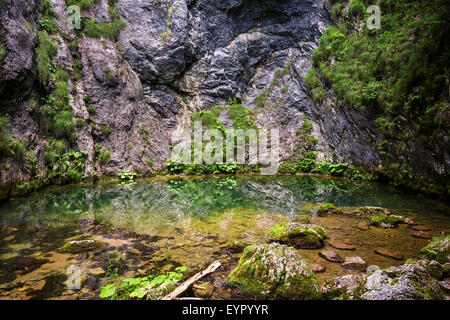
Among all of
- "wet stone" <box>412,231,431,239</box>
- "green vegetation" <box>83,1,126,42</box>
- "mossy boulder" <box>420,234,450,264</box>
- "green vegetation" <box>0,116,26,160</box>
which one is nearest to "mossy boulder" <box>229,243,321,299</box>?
"mossy boulder" <box>420,234,450,264</box>

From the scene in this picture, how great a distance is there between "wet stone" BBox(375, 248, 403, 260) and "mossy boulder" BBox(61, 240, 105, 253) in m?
4.61

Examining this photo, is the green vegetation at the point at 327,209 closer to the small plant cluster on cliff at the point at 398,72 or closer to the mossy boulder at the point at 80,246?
the small plant cluster on cliff at the point at 398,72

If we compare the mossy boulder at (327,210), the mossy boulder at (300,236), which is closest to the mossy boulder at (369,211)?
the mossy boulder at (327,210)

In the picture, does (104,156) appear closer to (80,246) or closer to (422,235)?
(80,246)

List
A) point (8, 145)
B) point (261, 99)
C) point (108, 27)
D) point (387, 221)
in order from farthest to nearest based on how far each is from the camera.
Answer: point (261, 99), point (108, 27), point (8, 145), point (387, 221)

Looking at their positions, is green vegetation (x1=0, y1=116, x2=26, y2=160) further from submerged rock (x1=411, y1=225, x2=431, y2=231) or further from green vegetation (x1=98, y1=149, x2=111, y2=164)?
submerged rock (x1=411, y1=225, x2=431, y2=231)

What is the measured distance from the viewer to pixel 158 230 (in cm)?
492

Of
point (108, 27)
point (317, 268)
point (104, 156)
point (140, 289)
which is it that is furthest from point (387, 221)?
point (108, 27)

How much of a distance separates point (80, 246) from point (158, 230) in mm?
1434

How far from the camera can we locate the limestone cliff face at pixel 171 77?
905 cm

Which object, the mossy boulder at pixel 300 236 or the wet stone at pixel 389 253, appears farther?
the mossy boulder at pixel 300 236

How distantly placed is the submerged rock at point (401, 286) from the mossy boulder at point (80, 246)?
3.95 metres

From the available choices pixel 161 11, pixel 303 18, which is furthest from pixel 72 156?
pixel 303 18

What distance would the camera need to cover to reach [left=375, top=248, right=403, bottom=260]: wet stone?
356 cm
